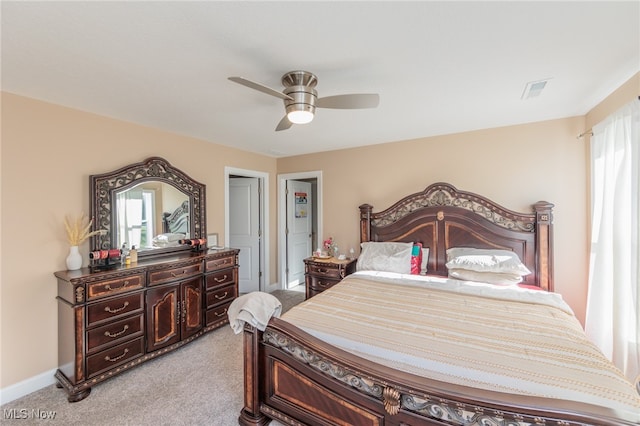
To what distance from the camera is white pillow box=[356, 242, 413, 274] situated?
3141mm

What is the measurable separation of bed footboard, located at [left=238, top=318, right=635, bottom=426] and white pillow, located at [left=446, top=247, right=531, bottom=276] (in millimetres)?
1833

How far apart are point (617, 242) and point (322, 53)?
259 cm

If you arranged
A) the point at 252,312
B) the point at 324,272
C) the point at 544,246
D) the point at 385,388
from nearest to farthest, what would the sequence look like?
the point at 385,388, the point at 252,312, the point at 544,246, the point at 324,272

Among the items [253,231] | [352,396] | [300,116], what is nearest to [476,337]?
[352,396]

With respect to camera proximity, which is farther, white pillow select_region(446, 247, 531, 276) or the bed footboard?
white pillow select_region(446, 247, 531, 276)

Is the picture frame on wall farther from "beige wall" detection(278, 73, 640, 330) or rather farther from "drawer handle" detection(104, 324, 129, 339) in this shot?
"beige wall" detection(278, 73, 640, 330)

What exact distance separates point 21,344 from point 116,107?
217 cm

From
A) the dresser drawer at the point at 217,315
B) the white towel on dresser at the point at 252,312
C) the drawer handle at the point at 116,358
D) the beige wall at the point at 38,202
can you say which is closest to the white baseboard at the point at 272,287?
the dresser drawer at the point at 217,315

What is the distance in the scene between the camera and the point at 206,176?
3.71m

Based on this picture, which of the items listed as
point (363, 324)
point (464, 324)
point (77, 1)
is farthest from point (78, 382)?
point (464, 324)

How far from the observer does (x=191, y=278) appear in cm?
300

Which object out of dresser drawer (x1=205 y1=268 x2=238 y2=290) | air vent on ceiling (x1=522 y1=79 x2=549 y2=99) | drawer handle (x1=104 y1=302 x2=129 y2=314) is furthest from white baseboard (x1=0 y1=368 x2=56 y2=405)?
air vent on ceiling (x1=522 y1=79 x2=549 y2=99)

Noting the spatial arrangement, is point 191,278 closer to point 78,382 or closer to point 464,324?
point 78,382

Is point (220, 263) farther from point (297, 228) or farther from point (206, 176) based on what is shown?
point (297, 228)
